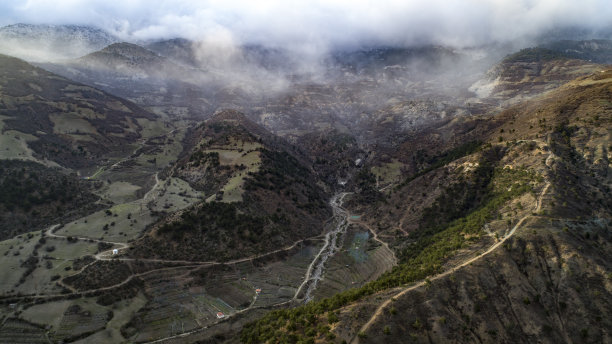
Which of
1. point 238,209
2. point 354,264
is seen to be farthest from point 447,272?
point 238,209

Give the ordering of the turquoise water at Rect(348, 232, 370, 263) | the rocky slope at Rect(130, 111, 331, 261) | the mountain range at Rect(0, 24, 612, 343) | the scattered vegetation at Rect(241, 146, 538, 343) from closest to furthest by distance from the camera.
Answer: the mountain range at Rect(0, 24, 612, 343) → the scattered vegetation at Rect(241, 146, 538, 343) → the rocky slope at Rect(130, 111, 331, 261) → the turquoise water at Rect(348, 232, 370, 263)

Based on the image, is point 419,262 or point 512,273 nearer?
point 512,273

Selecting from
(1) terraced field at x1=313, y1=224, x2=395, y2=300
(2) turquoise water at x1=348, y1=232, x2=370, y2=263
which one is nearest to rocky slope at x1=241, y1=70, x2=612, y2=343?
(1) terraced field at x1=313, y1=224, x2=395, y2=300

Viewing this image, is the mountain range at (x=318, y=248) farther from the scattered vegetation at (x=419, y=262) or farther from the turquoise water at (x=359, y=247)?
the turquoise water at (x=359, y=247)

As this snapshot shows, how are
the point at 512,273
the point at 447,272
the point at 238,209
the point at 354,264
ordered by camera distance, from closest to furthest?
the point at 512,273 → the point at 447,272 → the point at 354,264 → the point at 238,209

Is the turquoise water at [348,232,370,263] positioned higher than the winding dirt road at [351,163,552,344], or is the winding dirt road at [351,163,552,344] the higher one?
the winding dirt road at [351,163,552,344]

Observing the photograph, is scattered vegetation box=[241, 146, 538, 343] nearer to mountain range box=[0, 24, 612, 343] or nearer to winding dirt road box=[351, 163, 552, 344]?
mountain range box=[0, 24, 612, 343]

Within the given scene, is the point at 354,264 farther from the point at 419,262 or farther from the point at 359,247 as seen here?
the point at 419,262

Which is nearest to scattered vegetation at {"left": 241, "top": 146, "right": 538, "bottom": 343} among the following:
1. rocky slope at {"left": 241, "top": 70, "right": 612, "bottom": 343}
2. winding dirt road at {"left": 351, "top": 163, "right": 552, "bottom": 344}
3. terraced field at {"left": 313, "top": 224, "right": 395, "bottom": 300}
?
rocky slope at {"left": 241, "top": 70, "right": 612, "bottom": 343}

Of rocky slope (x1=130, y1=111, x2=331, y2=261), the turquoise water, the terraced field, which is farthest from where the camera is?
the turquoise water

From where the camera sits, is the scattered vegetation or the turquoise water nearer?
the scattered vegetation

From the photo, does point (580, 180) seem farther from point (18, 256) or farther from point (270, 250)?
point (18, 256)
